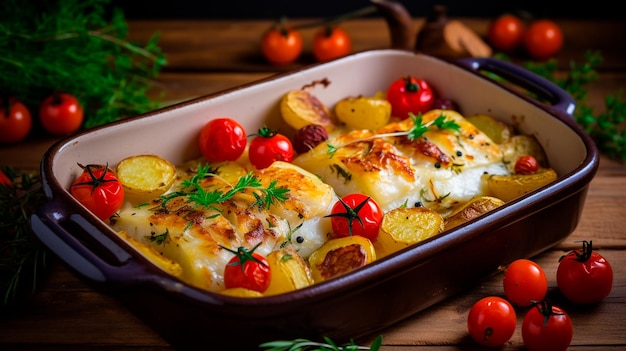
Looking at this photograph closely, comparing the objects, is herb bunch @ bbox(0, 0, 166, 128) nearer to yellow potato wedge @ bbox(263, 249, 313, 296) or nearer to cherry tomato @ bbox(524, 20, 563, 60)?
yellow potato wedge @ bbox(263, 249, 313, 296)

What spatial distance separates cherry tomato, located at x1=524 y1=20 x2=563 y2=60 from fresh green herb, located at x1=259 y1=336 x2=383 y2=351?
10.5 feet

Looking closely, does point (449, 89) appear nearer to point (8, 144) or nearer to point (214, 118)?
point (214, 118)

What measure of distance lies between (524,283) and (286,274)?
0.87 metres

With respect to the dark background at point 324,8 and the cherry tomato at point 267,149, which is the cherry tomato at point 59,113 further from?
the dark background at point 324,8

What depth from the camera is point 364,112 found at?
3609 millimetres

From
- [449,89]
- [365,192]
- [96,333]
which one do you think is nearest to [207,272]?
[96,333]

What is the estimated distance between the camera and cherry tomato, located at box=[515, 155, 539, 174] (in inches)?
131

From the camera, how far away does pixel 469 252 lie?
269cm

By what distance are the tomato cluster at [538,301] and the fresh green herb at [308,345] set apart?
442 mm

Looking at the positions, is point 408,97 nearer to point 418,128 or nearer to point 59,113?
point 418,128

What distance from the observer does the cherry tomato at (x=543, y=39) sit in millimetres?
5047

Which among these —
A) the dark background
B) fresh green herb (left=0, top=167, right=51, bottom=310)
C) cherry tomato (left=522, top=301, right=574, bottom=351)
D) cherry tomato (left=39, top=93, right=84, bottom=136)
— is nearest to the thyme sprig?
cherry tomato (left=522, top=301, right=574, bottom=351)

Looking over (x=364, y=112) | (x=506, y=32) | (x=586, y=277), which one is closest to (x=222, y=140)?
(x=364, y=112)

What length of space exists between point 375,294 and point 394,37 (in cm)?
271
